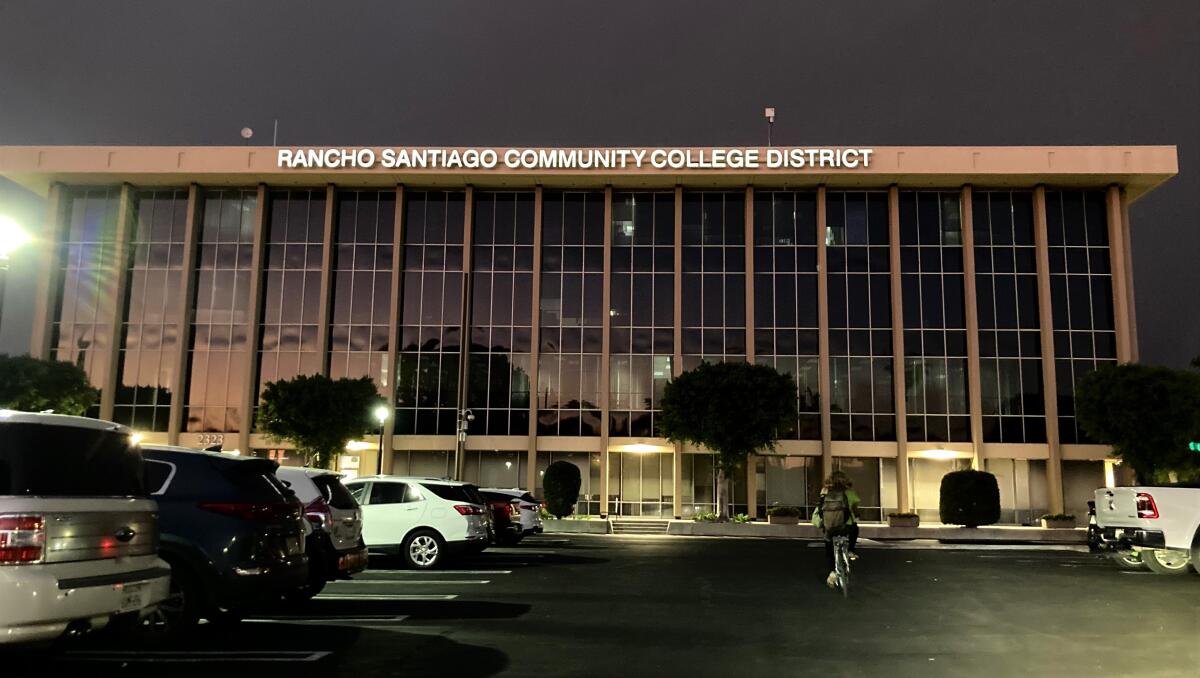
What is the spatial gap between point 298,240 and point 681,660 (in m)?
39.9

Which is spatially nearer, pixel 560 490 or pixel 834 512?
pixel 834 512

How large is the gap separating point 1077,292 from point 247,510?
139 feet

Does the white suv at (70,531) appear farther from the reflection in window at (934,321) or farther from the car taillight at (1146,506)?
the reflection in window at (934,321)

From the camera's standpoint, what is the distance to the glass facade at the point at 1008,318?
41.1m

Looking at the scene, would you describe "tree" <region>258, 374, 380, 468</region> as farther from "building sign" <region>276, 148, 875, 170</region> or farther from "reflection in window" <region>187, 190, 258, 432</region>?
"building sign" <region>276, 148, 875, 170</region>

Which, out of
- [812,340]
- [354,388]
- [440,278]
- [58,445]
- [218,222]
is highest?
[218,222]

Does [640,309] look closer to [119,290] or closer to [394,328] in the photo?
[394,328]

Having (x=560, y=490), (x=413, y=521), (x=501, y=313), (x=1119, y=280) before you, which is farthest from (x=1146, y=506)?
(x=501, y=313)

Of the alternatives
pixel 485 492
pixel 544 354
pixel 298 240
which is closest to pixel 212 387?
pixel 298 240

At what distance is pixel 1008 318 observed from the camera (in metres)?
41.8

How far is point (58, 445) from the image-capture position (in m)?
6.42

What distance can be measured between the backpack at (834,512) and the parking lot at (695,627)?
3.26 feet

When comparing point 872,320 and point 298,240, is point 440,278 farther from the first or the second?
point 872,320

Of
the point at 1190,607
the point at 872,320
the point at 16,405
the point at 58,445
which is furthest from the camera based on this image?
the point at 872,320
